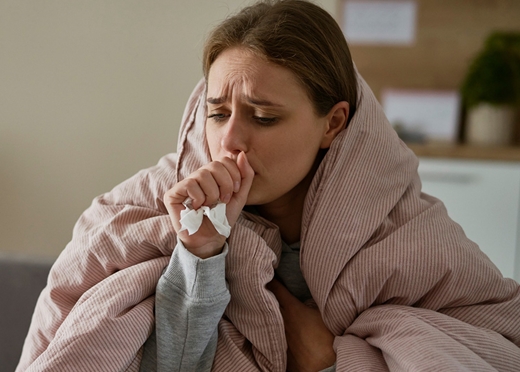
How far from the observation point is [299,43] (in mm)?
1075

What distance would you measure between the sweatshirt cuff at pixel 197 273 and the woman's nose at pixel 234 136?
Result: 0.54 ft

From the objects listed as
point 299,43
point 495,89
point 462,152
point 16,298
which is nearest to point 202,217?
point 299,43

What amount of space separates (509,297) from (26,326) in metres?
1.06

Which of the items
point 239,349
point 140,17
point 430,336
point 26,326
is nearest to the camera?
point 430,336

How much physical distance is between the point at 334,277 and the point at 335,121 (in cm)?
30

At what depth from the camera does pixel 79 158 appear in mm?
2654

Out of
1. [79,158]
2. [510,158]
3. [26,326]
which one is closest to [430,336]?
[26,326]

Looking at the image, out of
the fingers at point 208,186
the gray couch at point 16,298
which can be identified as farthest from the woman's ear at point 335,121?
the gray couch at point 16,298

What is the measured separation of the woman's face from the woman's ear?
1.8 inches

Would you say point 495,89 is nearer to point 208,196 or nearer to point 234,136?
point 234,136

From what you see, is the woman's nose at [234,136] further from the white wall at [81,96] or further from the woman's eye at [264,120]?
the white wall at [81,96]

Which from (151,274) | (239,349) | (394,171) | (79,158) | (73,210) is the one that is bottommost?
(73,210)

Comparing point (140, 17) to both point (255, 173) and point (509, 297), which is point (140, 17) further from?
point (509, 297)

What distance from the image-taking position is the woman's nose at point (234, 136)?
1.04 m
